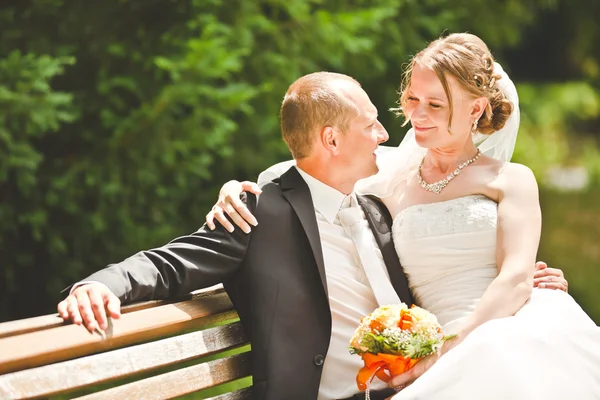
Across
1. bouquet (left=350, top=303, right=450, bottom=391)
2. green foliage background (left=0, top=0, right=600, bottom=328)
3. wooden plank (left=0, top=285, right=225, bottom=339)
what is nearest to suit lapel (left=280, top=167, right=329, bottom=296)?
bouquet (left=350, top=303, right=450, bottom=391)

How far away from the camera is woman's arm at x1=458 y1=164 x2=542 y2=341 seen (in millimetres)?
3035

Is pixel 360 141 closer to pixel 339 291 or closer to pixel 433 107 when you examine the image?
pixel 433 107

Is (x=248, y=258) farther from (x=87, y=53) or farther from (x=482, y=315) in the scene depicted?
(x=87, y=53)

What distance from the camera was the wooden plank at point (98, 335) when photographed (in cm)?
236

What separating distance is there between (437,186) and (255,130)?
3.37 metres

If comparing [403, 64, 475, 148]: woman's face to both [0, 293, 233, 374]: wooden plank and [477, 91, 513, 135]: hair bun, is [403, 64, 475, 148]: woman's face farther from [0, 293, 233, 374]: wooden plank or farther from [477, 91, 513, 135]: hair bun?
[0, 293, 233, 374]: wooden plank

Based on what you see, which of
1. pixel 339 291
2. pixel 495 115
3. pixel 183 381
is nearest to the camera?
pixel 183 381

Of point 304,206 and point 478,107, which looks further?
point 478,107

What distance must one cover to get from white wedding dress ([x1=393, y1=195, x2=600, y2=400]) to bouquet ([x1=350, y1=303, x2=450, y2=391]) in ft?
0.31

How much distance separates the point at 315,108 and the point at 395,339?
99 centimetres

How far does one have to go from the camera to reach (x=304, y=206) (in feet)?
10.5

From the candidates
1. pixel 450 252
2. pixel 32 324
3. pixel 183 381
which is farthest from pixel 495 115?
pixel 32 324

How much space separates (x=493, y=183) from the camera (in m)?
3.32

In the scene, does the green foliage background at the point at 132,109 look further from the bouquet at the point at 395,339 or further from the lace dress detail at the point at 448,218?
the bouquet at the point at 395,339
